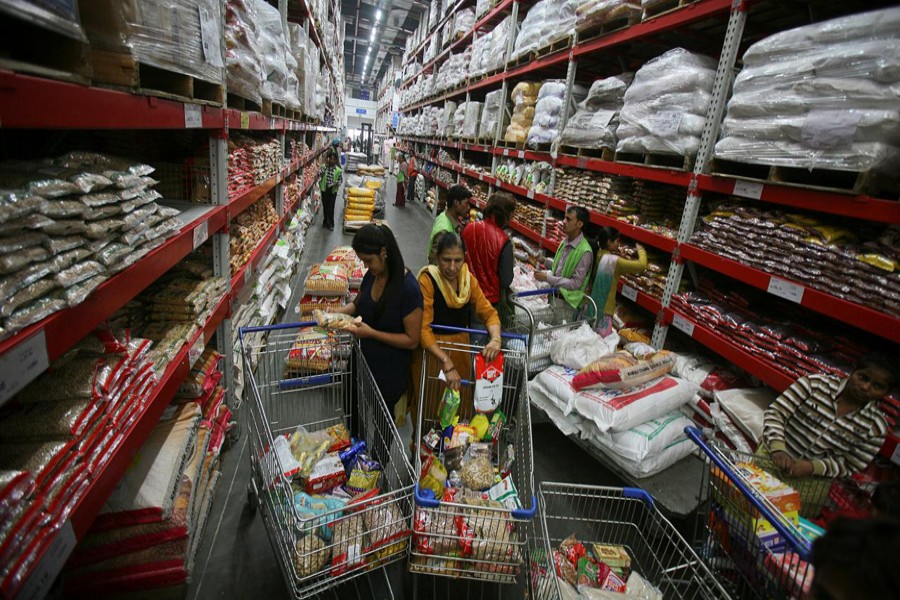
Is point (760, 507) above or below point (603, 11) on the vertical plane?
below

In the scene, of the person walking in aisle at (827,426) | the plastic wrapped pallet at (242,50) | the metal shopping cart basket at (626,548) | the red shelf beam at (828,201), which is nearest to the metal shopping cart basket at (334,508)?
the metal shopping cart basket at (626,548)

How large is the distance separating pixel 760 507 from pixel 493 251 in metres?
2.57

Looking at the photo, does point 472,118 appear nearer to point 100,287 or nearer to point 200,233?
point 200,233

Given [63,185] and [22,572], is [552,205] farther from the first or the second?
[22,572]

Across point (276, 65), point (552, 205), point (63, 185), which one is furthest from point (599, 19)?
point (63, 185)

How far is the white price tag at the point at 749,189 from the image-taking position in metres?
2.93

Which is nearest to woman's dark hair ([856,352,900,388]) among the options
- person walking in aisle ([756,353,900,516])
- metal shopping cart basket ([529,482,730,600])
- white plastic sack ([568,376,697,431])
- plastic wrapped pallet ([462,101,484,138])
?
person walking in aisle ([756,353,900,516])

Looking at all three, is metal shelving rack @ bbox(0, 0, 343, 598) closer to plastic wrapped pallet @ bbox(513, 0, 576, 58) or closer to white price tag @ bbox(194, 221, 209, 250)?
white price tag @ bbox(194, 221, 209, 250)

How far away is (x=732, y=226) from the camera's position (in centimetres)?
327

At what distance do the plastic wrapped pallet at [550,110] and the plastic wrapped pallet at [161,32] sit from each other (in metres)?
A: 4.34

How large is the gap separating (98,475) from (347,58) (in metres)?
39.8

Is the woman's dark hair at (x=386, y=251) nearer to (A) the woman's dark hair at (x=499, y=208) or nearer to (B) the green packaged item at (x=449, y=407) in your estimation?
(B) the green packaged item at (x=449, y=407)

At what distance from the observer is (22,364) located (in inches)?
41.3

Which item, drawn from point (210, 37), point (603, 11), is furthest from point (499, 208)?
point (210, 37)
